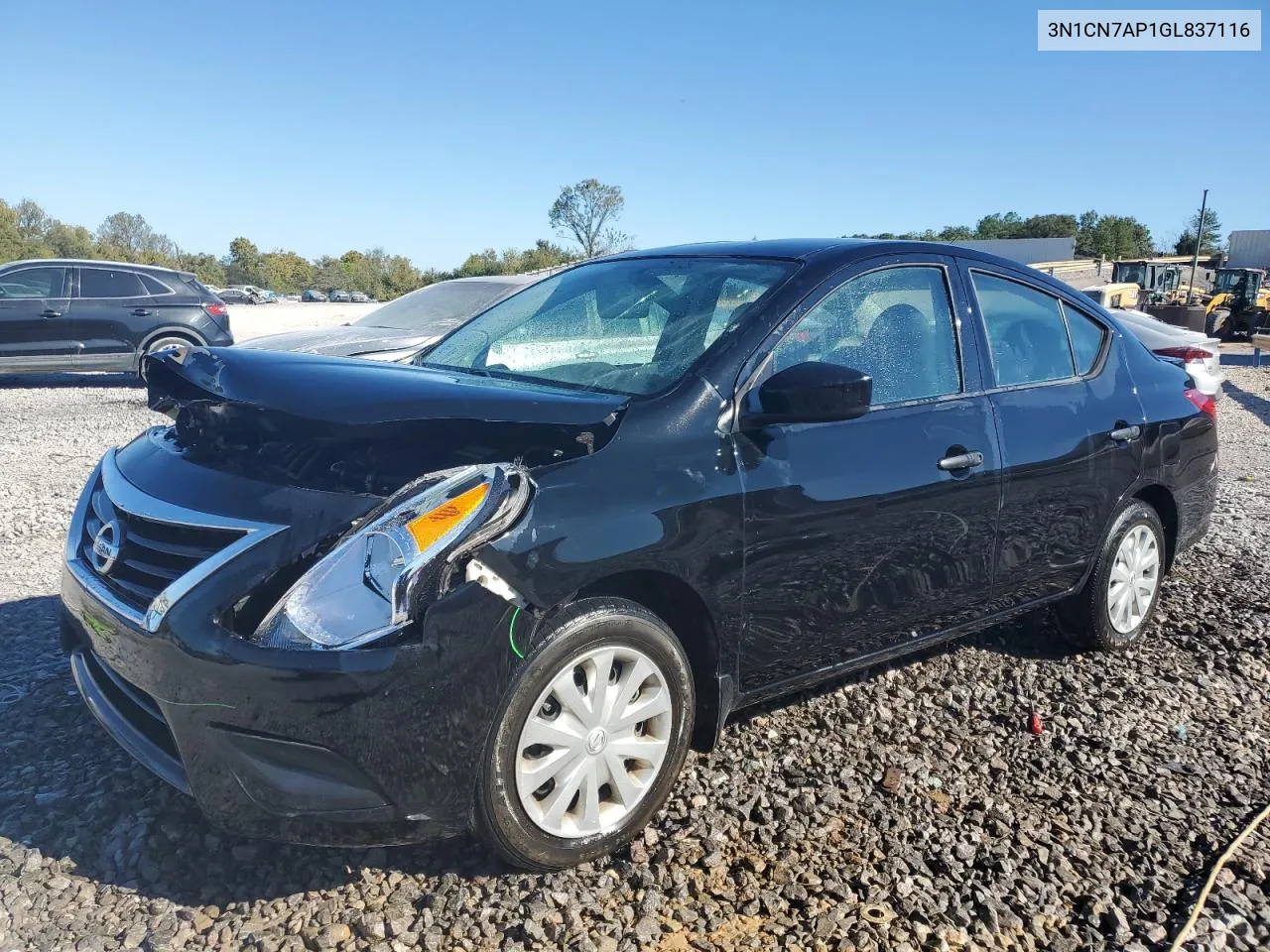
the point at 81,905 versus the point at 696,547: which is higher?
the point at 696,547

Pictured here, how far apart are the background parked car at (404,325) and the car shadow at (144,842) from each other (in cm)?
631

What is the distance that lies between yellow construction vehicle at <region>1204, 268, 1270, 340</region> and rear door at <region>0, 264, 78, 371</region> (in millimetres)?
28998

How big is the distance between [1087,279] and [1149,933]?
140 feet

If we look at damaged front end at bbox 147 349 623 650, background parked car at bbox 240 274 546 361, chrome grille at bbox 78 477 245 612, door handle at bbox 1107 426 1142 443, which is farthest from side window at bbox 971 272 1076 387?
background parked car at bbox 240 274 546 361

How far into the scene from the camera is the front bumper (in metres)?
2.16

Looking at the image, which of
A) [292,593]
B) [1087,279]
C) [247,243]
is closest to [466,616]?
[292,593]

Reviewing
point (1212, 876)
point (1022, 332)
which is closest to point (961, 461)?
point (1022, 332)

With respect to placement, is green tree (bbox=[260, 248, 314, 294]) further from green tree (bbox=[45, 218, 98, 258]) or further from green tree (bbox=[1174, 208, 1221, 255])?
green tree (bbox=[1174, 208, 1221, 255])

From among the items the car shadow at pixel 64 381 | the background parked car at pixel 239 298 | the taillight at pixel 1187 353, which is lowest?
the car shadow at pixel 64 381

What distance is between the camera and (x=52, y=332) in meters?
12.7

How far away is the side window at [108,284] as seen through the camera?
12805 millimetres

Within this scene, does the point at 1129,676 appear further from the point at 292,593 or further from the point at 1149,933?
the point at 292,593

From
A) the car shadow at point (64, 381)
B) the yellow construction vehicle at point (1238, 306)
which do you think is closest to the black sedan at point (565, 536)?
the car shadow at point (64, 381)

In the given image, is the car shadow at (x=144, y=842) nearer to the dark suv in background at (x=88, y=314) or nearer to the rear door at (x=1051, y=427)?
the rear door at (x=1051, y=427)
